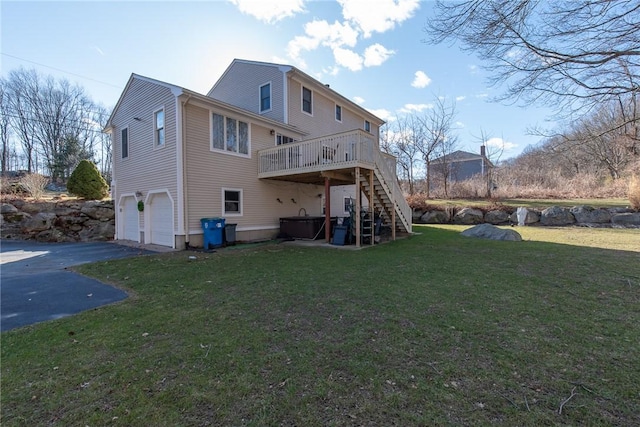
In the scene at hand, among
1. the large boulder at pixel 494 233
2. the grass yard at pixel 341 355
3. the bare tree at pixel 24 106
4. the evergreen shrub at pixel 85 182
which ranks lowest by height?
the grass yard at pixel 341 355

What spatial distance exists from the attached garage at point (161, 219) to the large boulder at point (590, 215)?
19.6 meters

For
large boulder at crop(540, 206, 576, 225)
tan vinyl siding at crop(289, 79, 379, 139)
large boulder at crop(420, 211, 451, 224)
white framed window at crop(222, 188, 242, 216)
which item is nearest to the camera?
white framed window at crop(222, 188, 242, 216)

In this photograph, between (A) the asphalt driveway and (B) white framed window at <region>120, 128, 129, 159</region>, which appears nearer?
(A) the asphalt driveway

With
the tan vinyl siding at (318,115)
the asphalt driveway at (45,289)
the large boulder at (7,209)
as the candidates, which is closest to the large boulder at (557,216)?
the tan vinyl siding at (318,115)

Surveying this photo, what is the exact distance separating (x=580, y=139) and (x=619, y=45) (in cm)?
278

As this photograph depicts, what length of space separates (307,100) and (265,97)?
2.17m

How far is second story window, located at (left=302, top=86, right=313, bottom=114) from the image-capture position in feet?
47.8

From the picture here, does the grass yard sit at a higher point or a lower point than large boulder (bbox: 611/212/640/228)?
lower

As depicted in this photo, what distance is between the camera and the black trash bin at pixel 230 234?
10.2 meters

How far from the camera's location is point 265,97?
14.1m

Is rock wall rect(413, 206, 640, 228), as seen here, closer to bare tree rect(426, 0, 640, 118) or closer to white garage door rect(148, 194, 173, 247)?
bare tree rect(426, 0, 640, 118)

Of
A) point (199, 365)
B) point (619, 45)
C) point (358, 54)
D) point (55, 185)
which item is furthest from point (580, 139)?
Answer: point (55, 185)

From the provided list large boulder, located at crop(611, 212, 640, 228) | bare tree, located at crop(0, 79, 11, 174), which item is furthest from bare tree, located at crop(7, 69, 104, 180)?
large boulder, located at crop(611, 212, 640, 228)

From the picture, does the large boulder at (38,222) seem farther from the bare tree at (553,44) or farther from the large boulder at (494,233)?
the large boulder at (494,233)
